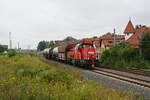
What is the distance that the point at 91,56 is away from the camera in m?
15.0

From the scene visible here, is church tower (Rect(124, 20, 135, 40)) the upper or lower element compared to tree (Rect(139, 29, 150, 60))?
upper

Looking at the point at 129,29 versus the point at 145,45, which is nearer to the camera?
the point at 145,45

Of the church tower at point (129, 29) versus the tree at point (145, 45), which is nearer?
the tree at point (145, 45)

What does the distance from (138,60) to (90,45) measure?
6545 mm

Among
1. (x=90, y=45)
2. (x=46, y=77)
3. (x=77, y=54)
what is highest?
(x=90, y=45)

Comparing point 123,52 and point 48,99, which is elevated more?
point 123,52

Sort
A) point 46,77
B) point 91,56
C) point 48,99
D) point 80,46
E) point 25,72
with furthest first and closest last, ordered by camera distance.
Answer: point 80,46 → point 91,56 → point 25,72 → point 46,77 → point 48,99

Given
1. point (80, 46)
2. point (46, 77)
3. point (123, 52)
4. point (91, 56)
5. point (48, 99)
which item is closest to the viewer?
point (48, 99)

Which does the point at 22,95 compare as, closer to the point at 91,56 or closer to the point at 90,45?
the point at 91,56

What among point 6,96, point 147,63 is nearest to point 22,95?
point 6,96

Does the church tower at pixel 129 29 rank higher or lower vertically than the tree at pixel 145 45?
higher

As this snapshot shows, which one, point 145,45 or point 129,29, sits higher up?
point 129,29

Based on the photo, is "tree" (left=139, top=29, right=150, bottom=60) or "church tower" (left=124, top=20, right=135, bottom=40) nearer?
"tree" (left=139, top=29, right=150, bottom=60)

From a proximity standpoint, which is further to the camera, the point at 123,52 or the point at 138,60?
the point at 123,52
